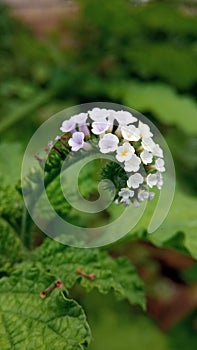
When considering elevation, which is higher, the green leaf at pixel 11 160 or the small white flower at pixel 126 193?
the green leaf at pixel 11 160

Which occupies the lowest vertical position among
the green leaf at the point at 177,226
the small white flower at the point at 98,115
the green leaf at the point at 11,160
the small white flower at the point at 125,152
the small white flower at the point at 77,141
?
the green leaf at the point at 177,226

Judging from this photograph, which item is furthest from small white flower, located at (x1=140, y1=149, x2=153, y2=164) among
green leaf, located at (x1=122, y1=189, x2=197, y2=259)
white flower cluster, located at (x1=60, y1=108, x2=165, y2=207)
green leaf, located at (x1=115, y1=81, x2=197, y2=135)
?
green leaf, located at (x1=115, y1=81, x2=197, y2=135)

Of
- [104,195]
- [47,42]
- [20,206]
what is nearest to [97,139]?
[104,195]

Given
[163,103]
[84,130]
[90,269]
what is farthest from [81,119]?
[163,103]

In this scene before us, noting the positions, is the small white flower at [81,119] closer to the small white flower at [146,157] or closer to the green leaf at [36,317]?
the small white flower at [146,157]

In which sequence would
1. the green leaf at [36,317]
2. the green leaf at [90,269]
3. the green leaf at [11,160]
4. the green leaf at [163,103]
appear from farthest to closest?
the green leaf at [163,103] → the green leaf at [11,160] → the green leaf at [90,269] → the green leaf at [36,317]

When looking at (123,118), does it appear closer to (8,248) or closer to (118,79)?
(8,248)

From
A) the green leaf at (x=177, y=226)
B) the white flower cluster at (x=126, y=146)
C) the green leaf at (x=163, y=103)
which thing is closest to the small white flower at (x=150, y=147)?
the white flower cluster at (x=126, y=146)
